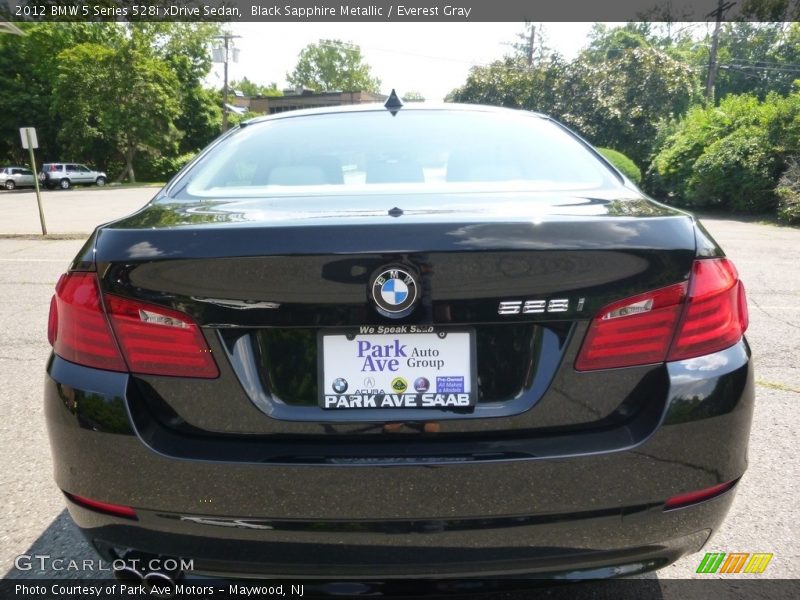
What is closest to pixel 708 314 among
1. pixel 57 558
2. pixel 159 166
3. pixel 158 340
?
pixel 158 340

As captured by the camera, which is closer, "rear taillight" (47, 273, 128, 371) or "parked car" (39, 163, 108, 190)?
"rear taillight" (47, 273, 128, 371)

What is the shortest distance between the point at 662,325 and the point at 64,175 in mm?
46679

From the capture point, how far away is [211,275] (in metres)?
1.49

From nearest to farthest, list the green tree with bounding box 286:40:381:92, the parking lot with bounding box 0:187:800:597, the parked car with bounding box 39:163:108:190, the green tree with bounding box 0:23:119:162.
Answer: the parking lot with bounding box 0:187:800:597 < the parked car with bounding box 39:163:108:190 < the green tree with bounding box 0:23:119:162 < the green tree with bounding box 286:40:381:92

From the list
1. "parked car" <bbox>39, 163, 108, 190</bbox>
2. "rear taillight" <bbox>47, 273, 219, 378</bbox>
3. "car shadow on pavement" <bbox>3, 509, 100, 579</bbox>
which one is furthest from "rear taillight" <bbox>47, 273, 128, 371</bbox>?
"parked car" <bbox>39, 163, 108, 190</bbox>

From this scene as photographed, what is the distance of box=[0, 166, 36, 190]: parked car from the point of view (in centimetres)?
4034

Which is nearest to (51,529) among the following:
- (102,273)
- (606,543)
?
(102,273)

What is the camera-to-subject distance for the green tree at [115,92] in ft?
137

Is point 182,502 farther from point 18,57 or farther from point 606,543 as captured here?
point 18,57

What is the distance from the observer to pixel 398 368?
1.51m

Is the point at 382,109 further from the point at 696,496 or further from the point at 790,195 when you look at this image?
the point at 790,195

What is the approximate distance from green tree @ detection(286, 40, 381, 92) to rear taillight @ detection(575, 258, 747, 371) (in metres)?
102

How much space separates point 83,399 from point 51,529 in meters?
1.26

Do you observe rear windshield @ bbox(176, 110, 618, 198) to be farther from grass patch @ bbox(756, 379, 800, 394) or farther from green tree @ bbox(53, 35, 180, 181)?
green tree @ bbox(53, 35, 180, 181)
